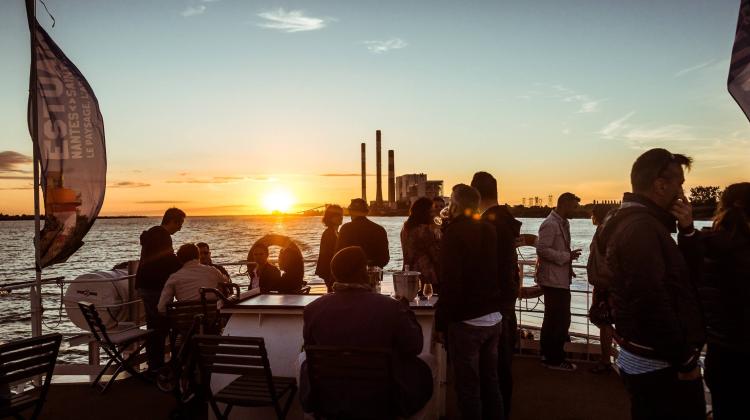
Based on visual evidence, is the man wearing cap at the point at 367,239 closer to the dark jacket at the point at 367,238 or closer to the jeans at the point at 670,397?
the dark jacket at the point at 367,238

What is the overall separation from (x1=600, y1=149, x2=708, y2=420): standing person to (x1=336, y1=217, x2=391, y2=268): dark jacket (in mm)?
2984

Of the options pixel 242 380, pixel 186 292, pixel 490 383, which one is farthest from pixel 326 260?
pixel 490 383

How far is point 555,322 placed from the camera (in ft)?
18.5

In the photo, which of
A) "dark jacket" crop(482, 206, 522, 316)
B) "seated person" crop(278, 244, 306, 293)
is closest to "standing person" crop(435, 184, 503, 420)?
"dark jacket" crop(482, 206, 522, 316)

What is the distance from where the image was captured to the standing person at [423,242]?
15.9 ft

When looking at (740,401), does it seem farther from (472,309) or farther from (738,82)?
(738,82)

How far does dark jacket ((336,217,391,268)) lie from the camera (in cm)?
523

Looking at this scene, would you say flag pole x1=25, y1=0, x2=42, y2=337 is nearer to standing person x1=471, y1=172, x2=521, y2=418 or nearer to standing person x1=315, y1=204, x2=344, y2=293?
standing person x1=315, y1=204, x2=344, y2=293

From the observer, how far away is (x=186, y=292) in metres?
4.97

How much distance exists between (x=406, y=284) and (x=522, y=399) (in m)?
2.06

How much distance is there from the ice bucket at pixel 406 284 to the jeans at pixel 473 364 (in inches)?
16.8

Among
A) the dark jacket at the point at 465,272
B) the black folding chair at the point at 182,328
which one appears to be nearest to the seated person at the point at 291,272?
the black folding chair at the point at 182,328

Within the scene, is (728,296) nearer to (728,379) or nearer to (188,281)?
(728,379)

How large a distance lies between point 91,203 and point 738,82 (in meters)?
5.82
